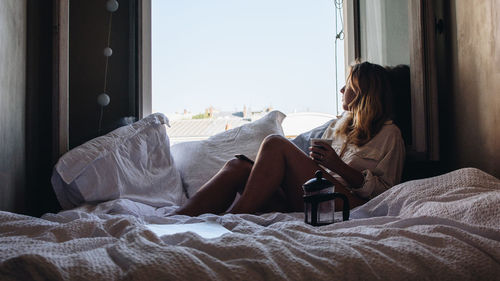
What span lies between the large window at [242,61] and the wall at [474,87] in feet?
4.02

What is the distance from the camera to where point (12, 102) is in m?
2.05

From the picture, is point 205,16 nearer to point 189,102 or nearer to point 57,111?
point 189,102

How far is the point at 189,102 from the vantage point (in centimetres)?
353

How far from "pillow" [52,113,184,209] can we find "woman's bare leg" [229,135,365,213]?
558 millimetres

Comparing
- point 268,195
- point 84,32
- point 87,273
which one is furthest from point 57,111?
point 87,273

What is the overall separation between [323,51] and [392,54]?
31.4 inches

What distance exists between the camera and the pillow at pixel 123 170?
216cm

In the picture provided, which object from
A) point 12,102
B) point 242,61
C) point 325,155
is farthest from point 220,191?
point 242,61

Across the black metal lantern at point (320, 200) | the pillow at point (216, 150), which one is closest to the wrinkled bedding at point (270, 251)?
the black metal lantern at point (320, 200)

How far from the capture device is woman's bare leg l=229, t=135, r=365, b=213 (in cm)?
194

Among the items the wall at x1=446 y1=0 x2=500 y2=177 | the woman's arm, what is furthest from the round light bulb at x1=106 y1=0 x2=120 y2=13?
the wall at x1=446 y1=0 x2=500 y2=177

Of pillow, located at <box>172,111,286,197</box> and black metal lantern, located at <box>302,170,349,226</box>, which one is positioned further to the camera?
pillow, located at <box>172,111,286,197</box>

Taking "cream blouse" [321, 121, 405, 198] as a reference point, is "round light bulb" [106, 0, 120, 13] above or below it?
above

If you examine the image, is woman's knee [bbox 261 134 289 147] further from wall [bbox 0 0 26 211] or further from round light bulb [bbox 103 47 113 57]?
round light bulb [bbox 103 47 113 57]
